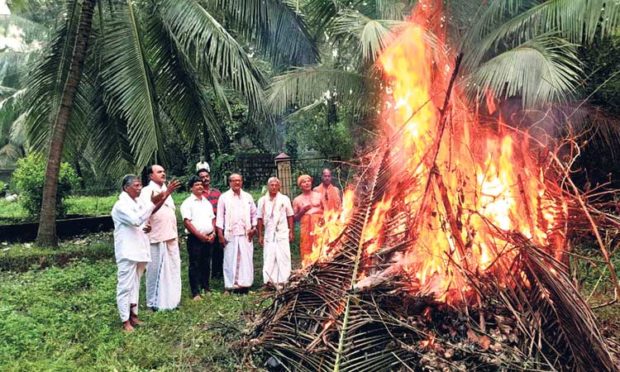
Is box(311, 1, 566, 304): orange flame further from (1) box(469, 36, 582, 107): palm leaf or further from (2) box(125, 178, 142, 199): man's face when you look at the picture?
(2) box(125, 178, 142, 199): man's face

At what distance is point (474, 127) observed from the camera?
16.9 ft

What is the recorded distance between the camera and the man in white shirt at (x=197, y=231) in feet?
22.3

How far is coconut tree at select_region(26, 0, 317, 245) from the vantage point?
823 centimetres

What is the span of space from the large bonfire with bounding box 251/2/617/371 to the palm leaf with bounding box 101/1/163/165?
12.4ft

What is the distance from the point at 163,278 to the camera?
20.4ft

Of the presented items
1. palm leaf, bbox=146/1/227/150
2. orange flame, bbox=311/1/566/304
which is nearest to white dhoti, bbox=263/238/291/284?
orange flame, bbox=311/1/566/304

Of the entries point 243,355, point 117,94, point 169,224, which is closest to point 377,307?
point 243,355

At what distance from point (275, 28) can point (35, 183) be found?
25.9 feet

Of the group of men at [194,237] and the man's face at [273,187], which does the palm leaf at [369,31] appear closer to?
the group of men at [194,237]

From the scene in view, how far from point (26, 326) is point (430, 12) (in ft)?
23.1

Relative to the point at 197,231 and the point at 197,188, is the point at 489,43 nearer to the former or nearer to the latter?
the point at 197,188

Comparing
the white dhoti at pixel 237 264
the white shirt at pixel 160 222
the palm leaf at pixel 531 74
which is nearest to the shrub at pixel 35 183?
the white dhoti at pixel 237 264

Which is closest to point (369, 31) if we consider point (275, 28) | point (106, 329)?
point (275, 28)

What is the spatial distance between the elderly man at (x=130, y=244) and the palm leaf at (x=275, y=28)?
4392 mm
